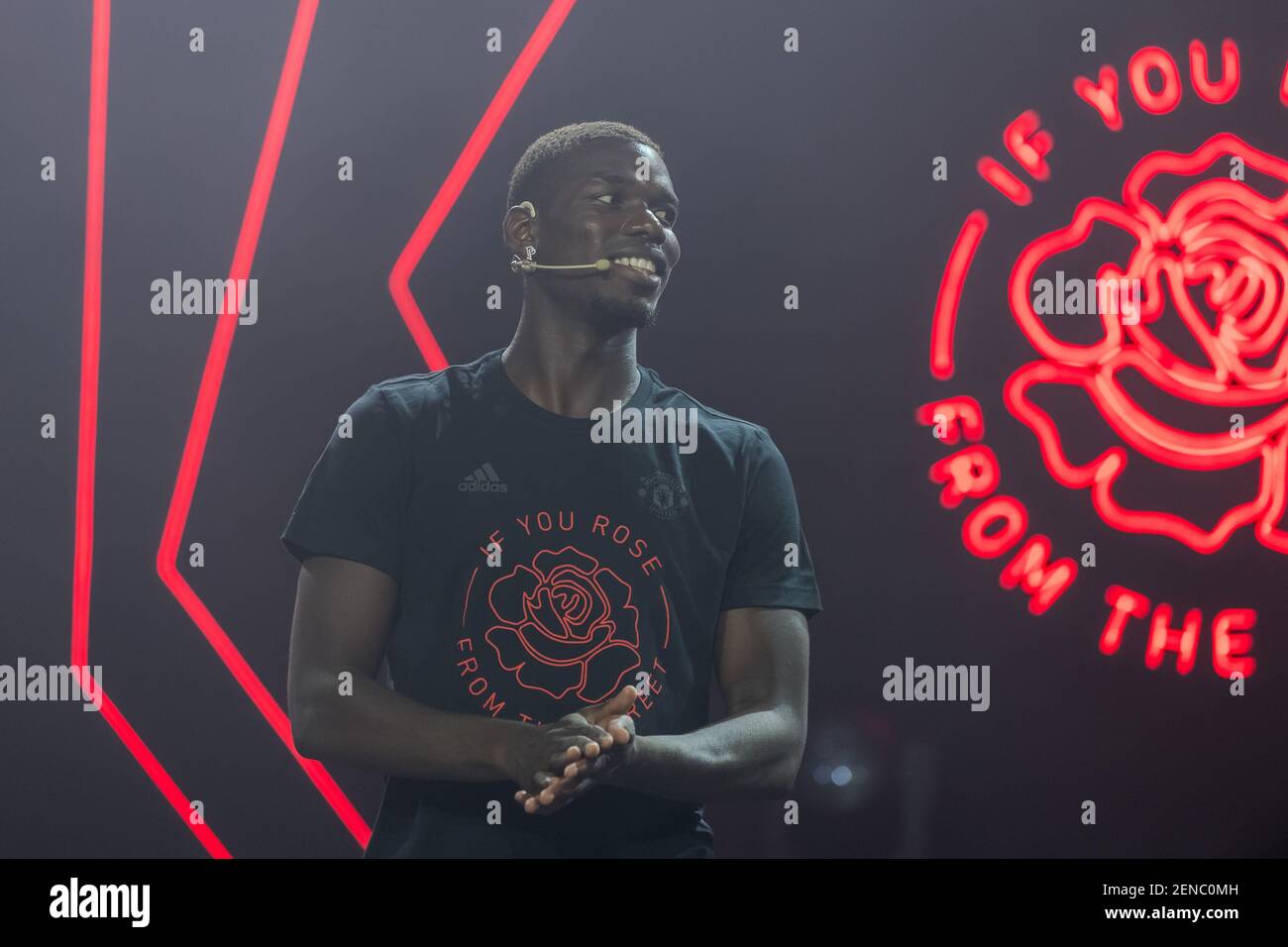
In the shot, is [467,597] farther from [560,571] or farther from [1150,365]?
[1150,365]

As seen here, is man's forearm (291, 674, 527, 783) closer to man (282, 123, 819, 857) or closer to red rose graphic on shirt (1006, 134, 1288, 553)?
man (282, 123, 819, 857)

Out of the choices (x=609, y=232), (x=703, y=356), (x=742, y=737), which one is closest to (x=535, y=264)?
(x=609, y=232)

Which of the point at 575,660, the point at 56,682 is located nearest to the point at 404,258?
the point at 575,660

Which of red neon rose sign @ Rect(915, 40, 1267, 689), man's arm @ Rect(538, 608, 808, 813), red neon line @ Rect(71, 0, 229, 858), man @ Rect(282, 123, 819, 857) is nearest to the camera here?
man's arm @ Rect(538, 608, 808, 813)

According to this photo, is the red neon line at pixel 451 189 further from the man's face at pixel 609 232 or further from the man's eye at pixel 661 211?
the man's eye at pixel 661 211

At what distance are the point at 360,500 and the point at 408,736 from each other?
48cm

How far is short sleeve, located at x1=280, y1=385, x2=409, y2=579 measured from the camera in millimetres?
2463

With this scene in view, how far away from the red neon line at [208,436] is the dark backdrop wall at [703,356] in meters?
0.02

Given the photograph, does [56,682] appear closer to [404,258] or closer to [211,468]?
[211,468]

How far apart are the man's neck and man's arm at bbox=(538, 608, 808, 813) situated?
0.54m

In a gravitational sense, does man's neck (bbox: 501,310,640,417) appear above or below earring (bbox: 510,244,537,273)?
below

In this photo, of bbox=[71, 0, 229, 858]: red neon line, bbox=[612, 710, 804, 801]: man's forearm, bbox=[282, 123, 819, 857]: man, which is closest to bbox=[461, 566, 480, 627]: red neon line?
bbox=[282, 123, 819, 857]: man

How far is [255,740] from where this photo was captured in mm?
2781

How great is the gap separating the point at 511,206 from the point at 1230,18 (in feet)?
5.87
